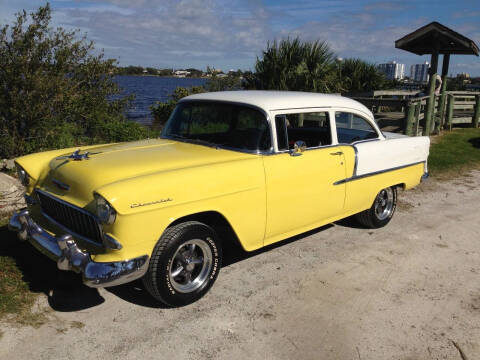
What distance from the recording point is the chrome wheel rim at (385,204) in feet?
18.5

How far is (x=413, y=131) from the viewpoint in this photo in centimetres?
1128

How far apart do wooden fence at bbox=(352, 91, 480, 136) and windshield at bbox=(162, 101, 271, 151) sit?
22.8ft

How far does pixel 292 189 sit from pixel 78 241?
1.98 metres

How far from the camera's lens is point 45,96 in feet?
25.5

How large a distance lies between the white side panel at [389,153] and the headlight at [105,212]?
9.67ft

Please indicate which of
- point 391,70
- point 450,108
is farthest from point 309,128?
point 391,70

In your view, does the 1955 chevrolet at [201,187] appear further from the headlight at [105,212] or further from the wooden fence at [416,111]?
the wooden fence at [416,111]

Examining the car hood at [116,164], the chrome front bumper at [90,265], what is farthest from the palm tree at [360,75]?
the chrome front bumper at [90,265]

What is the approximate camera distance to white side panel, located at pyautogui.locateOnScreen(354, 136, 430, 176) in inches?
195

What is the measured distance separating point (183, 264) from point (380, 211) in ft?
10.4

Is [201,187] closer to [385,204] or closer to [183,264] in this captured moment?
[183,264]

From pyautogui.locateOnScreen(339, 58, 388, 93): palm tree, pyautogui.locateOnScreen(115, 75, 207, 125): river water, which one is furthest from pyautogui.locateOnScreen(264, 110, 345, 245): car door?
pyautogui.locateOnScreen(339, 58, 388, 93): palm tree

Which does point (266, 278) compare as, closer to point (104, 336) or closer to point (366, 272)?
point (366, 272)

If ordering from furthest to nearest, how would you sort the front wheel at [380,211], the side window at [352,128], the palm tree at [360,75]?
1. the palm tree at [360,75]
2. the front wheel at [380,211]
3. the side window at [352,128]
